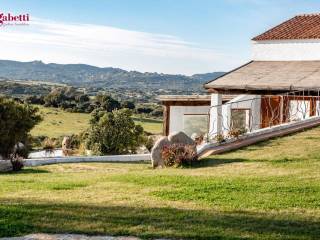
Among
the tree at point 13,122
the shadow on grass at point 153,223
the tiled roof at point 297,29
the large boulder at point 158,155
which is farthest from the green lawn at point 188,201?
the tree at point 13,122

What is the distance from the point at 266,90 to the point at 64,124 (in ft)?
188

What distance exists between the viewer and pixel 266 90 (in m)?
28.0

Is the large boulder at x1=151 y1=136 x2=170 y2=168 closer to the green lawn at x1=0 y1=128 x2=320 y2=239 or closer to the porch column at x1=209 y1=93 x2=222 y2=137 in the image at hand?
the green lawn at x1=0 y1=128 x2=320 y2=239

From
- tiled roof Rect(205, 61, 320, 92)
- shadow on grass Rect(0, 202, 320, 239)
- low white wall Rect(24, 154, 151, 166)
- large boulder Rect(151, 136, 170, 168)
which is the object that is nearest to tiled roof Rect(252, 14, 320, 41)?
tiled roof Rect(205, 61, 320, 92)

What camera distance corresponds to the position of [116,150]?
4097cm

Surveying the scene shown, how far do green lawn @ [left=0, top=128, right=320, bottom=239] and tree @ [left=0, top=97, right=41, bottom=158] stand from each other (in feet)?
68.8

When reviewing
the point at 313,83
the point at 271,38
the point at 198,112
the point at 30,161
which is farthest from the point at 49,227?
the point at 271,38

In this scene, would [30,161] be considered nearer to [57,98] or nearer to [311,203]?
[311,203]

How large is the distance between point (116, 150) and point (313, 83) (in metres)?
18.8

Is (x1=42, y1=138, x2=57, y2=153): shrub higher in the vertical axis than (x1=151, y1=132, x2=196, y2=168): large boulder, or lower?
lower

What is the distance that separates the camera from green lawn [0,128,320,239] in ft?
30.7

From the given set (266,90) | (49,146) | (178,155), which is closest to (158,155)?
(178,155)

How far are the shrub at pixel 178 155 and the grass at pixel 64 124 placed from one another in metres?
53.6

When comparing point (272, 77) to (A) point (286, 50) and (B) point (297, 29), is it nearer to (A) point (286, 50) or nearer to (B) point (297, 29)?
(A) point (286, 50)
